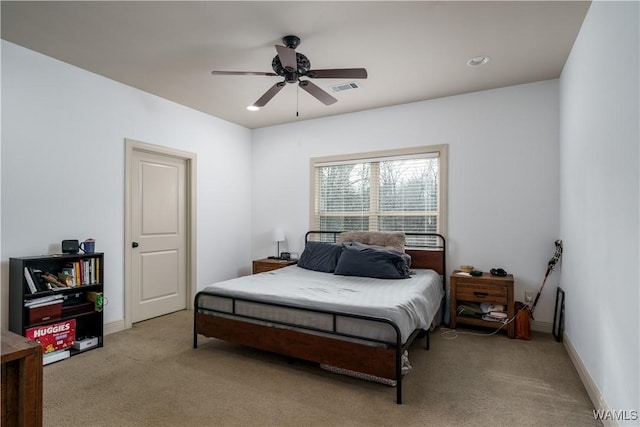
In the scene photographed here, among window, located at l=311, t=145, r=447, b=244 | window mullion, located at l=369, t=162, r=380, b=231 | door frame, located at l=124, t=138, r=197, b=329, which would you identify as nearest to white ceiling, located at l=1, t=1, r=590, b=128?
door frame, located at l=124, t=138, r=197, b=329

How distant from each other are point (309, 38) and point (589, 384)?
3.29 metres

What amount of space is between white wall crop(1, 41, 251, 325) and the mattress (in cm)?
146

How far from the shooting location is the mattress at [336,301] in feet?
8.05

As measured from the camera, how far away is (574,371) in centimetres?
274

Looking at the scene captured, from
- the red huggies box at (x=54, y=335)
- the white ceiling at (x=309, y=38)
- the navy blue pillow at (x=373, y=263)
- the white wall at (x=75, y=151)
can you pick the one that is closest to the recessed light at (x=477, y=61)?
the white ceiling at (x=309, y=38)

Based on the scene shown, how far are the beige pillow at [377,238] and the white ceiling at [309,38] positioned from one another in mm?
1743

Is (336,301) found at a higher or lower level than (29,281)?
lower

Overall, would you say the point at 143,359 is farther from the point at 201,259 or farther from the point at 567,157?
the point at 567,157

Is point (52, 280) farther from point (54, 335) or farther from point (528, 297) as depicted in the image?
point (528, 297)

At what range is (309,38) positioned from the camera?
282cm

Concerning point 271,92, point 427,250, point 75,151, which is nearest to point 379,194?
point 427,250

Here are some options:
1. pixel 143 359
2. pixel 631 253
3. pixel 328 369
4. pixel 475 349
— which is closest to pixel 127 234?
pixel 143 359

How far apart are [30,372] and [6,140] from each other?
254cm

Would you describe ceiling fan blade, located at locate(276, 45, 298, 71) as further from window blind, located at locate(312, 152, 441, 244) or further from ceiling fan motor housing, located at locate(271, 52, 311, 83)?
window blind, located at locate(312, 152, 441, 244)
